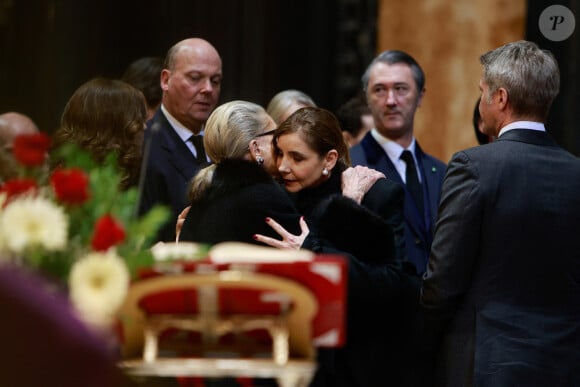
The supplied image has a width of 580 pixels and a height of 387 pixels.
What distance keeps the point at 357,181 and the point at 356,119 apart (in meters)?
1.85

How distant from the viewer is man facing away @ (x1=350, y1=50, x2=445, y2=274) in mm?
5035

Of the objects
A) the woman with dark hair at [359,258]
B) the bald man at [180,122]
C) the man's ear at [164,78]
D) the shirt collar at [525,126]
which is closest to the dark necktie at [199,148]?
the bald man at [180,122]

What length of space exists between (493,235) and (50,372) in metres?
2.07

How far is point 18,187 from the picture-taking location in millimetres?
2496

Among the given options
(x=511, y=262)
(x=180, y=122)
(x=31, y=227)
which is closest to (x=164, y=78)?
(x=180, y=122)

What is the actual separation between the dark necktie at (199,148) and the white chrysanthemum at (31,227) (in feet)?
8.42

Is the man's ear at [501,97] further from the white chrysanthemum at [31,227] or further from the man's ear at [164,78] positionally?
the white chrysanthemum at [31,227]

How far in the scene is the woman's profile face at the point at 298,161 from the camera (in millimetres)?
4230

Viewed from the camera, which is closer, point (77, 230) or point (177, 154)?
point (77, 230)

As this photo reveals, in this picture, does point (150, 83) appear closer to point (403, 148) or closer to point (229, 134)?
point (403, 148)

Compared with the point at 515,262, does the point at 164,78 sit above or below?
above

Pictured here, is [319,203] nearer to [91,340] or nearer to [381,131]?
[381,131]

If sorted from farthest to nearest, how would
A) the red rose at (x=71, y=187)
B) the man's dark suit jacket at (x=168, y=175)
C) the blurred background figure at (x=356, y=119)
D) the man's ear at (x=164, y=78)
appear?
1. the blurred background figure at (x=356, y=119)
2. the man's ear at (x=164, y=78)
3. the man's dark suit jacket at (x=168, y=175)
4. the red rose at (x=71, y=187)

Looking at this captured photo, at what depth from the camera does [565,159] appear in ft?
13.1
